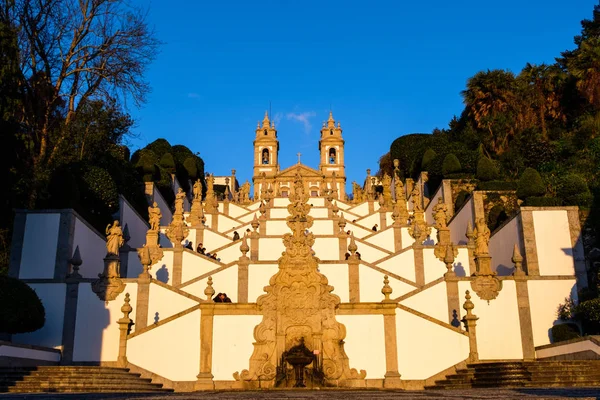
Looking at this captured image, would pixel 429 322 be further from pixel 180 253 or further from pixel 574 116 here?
pixel 574 116

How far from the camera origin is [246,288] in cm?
2227

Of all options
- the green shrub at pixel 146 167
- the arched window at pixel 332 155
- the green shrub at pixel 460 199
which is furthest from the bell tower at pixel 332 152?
the green shrub at pixel 460 199

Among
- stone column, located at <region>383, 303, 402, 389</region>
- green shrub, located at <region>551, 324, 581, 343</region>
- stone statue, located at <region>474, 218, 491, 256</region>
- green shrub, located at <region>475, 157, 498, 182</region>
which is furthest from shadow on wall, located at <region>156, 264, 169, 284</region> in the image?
green shrub, located at <region>475, 157, 498, 182</region>

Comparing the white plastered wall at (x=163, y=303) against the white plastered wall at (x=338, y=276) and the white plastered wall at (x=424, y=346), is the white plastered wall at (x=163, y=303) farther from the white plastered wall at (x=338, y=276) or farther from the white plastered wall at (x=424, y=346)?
the white plastered wall at (x=424, y=346)

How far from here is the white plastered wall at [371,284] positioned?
2188 cm

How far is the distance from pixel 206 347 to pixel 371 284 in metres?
7.27

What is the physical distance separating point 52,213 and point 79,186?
361 centimetres

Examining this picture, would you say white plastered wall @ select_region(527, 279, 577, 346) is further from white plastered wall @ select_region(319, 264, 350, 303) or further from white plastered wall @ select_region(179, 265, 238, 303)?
white plastered wall @ select_region(179, 265, 238, 303)

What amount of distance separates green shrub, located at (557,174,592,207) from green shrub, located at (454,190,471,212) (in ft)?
17.4

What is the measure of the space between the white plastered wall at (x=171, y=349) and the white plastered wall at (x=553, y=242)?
37.2ft

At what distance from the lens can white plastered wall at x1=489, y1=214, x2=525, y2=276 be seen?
877 inches

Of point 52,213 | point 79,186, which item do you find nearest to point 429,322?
point 52,213

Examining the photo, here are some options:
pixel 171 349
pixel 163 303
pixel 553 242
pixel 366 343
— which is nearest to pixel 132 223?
pixel 163 303

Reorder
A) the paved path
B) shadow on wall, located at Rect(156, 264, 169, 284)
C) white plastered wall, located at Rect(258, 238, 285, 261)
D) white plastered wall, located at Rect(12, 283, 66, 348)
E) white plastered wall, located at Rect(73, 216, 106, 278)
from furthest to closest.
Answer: white plastered wall, located at Rect(258, 238, 285, 261)
shadow on wall, located at Rect(156, 264, 169, 284)
white plastered wall, located at Rect(73, 216, 106, 278)
white plastered wall, located at Rect(12, 283, 66, 348)
the paved path
